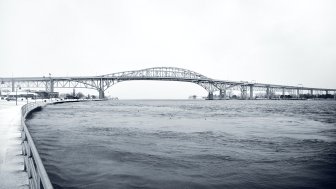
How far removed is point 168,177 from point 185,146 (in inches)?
189

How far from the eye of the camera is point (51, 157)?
1135 centimetres

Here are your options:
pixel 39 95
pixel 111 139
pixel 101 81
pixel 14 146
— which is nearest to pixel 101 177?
pixel 14 146

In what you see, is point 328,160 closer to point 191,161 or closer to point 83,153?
point 191,161

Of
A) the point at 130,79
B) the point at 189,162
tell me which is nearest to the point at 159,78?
the point at 130,79

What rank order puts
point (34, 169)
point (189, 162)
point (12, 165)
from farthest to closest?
point (189, 162), point (12, 165), point (34, 169)

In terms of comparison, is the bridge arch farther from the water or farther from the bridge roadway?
the water

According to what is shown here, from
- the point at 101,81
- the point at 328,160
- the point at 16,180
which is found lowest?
the point at 328,160

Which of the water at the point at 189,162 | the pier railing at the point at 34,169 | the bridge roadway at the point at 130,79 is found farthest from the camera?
the bridge roadway at the point at 130,79

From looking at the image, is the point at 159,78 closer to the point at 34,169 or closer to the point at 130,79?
the point at 130,79

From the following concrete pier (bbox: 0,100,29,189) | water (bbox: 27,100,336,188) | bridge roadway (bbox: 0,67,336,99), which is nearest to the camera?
concrete pier (bbox: 0,100,29,189)

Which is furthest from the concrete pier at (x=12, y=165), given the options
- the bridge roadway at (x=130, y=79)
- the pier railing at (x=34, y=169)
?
the bridge roadway at (x=130, y=79)

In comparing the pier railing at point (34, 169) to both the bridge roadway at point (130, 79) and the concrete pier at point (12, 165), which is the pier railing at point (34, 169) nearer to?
the concrete pier at point (12, 165)

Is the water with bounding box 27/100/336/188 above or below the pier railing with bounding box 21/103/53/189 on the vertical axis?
below

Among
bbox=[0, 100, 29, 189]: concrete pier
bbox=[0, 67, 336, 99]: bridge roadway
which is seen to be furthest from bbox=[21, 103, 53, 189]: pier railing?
bbox=[0, 67, 336, 99]: bridge roadway
